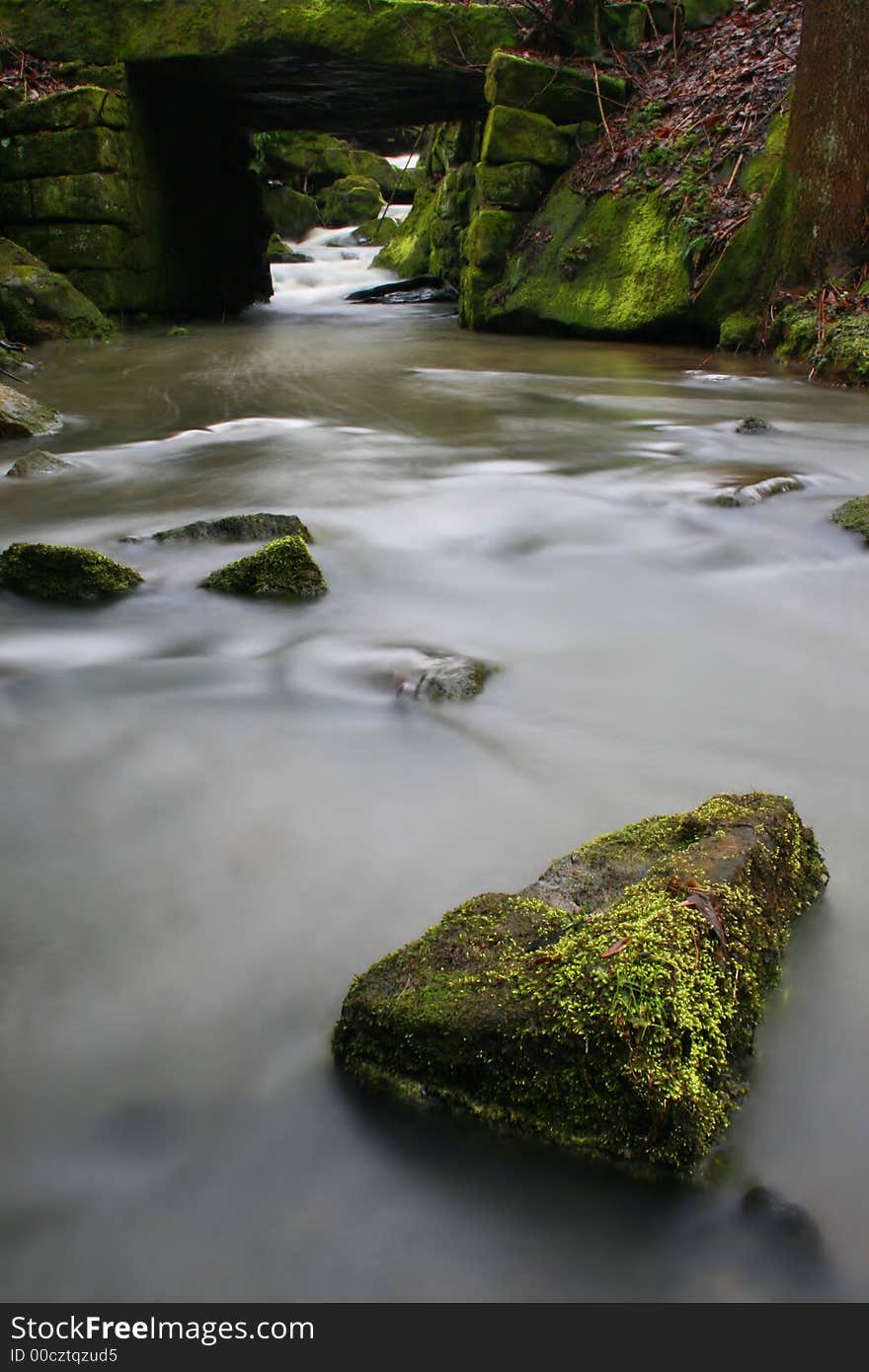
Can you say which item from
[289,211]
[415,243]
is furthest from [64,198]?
[289,211]

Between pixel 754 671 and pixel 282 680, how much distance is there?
1394 millimetres

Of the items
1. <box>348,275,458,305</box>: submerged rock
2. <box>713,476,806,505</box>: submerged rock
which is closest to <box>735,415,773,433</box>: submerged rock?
<box>713,476,806,505</box>: submerged rock

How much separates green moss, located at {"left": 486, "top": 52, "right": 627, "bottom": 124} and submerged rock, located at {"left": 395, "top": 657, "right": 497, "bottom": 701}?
382 inches

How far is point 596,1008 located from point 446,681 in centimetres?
153

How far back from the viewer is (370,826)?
224cm

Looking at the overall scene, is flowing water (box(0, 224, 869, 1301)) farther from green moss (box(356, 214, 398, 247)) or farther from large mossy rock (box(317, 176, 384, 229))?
large mossy rock (box(317, 176, 384, 229))

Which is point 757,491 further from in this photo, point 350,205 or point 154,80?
point 350,205

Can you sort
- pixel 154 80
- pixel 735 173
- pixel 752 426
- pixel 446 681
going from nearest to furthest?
pixel 446 681 → pixel 752 426 → pixel 735 173 → pixel 154 80

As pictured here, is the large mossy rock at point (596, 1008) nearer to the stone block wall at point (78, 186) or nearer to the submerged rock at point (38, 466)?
the submerged rock at point (38, 466)

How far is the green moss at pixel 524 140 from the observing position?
1071cm

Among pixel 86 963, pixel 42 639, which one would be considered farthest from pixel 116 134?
pixel 86 963

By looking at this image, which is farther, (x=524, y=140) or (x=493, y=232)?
(x=493, y=232)

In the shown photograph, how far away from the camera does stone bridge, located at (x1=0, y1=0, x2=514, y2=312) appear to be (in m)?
10.3
